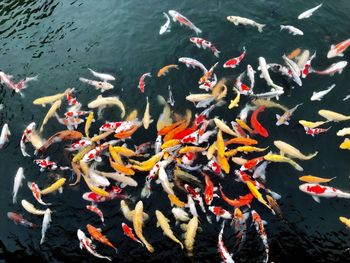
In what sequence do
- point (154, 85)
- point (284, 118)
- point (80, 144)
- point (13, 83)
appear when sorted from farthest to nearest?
point (13, 83), point (154, 85), point (284, 118), point (80, 144)

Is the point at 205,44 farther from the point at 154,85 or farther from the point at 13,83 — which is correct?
the point at 13,83

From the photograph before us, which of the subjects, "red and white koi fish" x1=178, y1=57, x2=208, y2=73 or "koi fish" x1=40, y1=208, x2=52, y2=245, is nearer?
"koi fish" x1=40, y1=208, x2=52, y2=245

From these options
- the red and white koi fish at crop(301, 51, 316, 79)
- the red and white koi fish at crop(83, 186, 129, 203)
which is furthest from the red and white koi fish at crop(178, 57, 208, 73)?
the red and white koi fish at crop(83, 186, 129, 203)

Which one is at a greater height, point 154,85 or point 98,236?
point 154,85

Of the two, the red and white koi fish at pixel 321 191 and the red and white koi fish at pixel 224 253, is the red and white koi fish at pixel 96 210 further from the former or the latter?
the red and white koi fish at pixel 321 191

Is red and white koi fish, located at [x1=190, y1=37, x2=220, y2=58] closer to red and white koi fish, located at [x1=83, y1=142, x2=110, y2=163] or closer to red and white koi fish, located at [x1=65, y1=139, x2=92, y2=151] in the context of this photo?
red and white koi fish, located at [x1=83, y1=142, x2=110, y2=163]

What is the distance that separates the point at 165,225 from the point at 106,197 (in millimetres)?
2682

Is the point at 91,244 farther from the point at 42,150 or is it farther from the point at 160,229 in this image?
the point at 42,150

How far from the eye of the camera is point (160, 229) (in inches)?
571

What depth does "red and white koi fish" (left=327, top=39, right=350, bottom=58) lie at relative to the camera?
18736 mm

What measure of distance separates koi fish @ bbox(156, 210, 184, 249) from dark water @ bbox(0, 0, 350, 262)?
0.28 meters

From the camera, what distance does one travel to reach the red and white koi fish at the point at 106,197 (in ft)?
49.5

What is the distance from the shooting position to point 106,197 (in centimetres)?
1517

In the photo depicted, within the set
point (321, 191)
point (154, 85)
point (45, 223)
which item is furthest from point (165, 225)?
point (154, 85)
